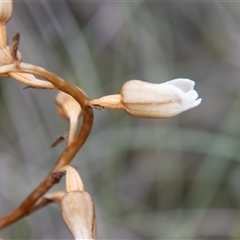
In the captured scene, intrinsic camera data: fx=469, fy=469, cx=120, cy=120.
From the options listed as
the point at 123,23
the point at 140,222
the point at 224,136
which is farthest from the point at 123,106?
the point at 123,23

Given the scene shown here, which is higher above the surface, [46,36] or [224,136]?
[46,36]

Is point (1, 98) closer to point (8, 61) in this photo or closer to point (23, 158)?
point (23, 158)

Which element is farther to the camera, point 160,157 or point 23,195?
point 160,157

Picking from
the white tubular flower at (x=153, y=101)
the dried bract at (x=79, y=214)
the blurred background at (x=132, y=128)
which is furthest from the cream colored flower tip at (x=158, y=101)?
the blurred background at (x=132, y=128)

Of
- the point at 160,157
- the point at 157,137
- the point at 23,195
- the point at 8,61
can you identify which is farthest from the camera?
the point at 160,157

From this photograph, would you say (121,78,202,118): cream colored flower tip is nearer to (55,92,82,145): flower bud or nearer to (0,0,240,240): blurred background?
(55,92,82,145): flower bud

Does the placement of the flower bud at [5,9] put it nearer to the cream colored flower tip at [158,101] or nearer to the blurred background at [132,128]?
the cream colored flower tip at [158,101]

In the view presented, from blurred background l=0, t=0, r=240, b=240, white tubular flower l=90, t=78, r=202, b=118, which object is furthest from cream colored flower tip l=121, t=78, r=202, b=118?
blurred background l=0, t=0, r=240, b=240

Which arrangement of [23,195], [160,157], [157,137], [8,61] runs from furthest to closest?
1. [160,157]
2. [157,137]
3. [23,195]
4. [8,61]
